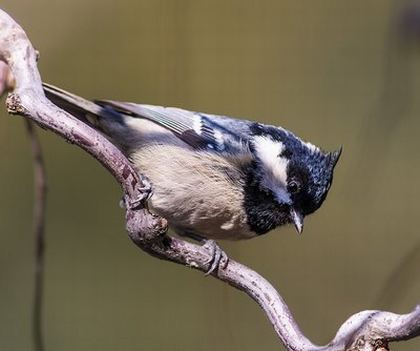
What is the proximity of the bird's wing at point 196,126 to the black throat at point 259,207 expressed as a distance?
0.09 m

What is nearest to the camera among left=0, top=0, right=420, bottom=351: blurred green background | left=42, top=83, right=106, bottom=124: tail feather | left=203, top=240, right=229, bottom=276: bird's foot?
left=203, top=240, right=229, bottom=276: bird's foot

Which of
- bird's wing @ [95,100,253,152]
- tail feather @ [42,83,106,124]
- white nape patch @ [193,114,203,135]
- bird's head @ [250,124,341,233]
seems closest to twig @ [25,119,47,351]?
tail feather @ [42,83,106,124]

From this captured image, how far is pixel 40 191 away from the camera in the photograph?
5.59ft

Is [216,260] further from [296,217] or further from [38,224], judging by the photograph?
[38,224]

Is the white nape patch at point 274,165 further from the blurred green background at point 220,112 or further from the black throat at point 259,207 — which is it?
the blurred green background at point 220,112

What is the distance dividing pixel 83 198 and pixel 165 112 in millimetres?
762

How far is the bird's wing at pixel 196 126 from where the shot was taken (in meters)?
1.79

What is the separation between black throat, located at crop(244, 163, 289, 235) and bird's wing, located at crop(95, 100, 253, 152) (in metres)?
0.09

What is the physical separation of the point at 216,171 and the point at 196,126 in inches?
6.8

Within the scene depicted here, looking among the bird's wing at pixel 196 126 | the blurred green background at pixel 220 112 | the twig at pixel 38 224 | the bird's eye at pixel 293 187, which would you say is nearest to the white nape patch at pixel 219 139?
the bird's wing at pixel 196 126

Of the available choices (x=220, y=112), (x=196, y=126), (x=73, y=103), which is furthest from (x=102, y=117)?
(x=220, y=112)

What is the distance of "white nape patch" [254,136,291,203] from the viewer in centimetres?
175

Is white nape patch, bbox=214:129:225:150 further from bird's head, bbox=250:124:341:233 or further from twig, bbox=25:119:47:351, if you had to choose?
twig, bbox=25:119:47:351

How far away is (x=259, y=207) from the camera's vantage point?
68.5 inches
